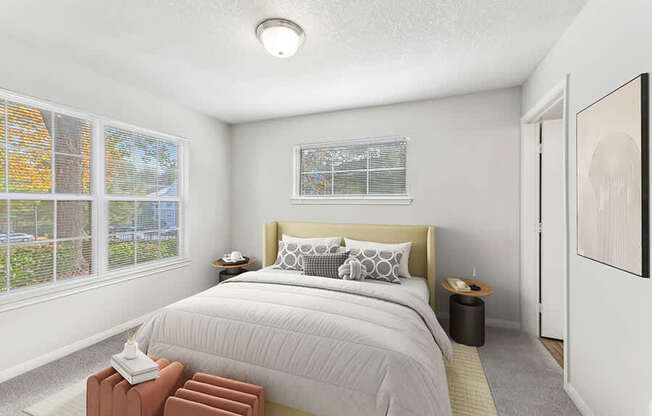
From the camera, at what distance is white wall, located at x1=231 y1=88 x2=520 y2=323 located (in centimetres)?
304

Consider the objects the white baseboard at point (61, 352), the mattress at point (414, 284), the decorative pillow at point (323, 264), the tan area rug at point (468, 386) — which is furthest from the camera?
the decorative pillow at point (323, 264)

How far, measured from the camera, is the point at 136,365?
153 centimetres

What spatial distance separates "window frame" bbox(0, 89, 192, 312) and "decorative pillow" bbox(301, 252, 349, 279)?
70.3 inches

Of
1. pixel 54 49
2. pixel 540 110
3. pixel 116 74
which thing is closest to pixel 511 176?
pixel 540 110

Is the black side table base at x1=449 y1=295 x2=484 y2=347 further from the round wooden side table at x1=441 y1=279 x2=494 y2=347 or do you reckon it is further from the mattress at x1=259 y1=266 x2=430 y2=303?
the mattress at x1=259 y1=266 x2=430 y2=303

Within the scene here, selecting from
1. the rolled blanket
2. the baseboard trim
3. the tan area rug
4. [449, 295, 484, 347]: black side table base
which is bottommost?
the tan area rug

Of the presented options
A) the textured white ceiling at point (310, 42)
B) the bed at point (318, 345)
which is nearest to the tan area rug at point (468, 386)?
the bed at point (318, 345)

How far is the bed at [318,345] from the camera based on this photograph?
1436 mm

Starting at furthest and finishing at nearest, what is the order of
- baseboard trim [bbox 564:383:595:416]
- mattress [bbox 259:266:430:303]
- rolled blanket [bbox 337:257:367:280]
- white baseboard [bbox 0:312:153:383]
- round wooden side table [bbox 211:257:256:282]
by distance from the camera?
round wooden side table [bbox 211:257:256:282] → rolled blanket [bbox 337:257:367:280] → mattress [bbox 259:266:430:303] → white baseboard [bbox 0:312:153:383] → baseboard trim [bbox 564:383:595:416]

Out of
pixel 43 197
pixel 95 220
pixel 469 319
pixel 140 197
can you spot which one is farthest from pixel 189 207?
pixel 469 319

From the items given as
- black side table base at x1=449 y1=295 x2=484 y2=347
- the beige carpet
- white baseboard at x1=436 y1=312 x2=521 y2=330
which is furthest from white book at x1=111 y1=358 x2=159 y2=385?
white baseboard at x1=436 y1=312 x2=521 y2=330

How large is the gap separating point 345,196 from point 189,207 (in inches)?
79.9

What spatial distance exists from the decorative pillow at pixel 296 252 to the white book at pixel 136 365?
5.82ft

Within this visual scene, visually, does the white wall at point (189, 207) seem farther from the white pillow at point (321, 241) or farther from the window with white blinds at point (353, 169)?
the white pillow at point (321, 241)
